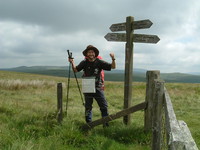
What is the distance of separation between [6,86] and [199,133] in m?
14.0

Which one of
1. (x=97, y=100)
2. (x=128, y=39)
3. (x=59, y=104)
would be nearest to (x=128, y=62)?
(x=128, y=39)

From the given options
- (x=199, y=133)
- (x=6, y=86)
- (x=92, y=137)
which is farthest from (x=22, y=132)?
(x=6, y=86)

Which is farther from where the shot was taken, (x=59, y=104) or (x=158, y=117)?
(x=59, y=104)

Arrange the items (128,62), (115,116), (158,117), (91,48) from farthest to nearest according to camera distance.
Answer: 1. (128,62)
2. (91,48)
3. (115,116)
4. (158,117)

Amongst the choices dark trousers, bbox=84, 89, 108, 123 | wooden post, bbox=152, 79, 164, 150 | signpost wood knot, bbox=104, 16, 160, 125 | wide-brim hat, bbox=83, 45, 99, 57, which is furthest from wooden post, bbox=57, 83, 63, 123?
wooden post, bbox=152, 79, 164, 150

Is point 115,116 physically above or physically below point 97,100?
below

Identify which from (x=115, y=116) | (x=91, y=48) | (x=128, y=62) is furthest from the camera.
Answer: (x=128, y=62)

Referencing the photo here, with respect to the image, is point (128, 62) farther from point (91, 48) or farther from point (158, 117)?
point (158, 117)

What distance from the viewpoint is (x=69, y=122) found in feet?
18.0

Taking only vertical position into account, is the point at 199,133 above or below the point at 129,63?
below

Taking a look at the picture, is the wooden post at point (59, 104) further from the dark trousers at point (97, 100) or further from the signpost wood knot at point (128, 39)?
the signpost wood knot at point (128, 39)

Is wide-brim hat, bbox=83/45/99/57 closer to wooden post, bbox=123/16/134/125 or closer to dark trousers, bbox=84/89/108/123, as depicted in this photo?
wooden post, bbox=123/16/134/125

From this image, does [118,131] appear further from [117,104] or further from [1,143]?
[117,104]

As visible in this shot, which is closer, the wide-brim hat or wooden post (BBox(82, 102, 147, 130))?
wooden post (BBox(82, 102, 147, 130))
